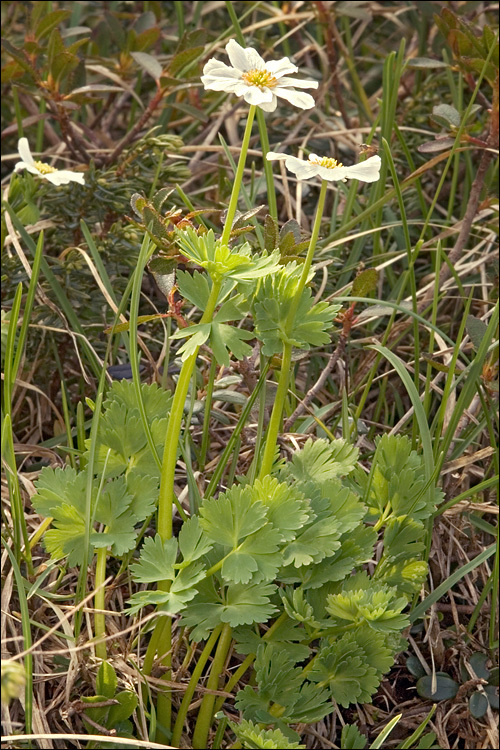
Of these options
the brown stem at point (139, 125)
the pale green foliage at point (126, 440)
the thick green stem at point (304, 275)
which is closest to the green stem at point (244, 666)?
the pale green foliage at point (126, 440)

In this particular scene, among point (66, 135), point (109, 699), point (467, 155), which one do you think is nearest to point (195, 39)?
point (66, 135)

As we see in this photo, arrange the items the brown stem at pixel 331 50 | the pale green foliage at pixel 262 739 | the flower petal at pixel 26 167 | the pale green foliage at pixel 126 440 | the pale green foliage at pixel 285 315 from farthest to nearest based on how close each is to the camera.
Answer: the brown stem at pixel 331 50 < the flower petal at pixel 26 167 < the pale green foliage at pixel 126 440 < the pale green foliage at pixel 285 315 < the pale green foliage at pixel 262 739

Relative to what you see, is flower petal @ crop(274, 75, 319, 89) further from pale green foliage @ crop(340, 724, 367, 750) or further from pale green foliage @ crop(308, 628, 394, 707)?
pale green foliage @ crop(340, 724, 367, 750)

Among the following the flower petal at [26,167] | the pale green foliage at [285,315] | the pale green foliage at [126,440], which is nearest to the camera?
the pale green foliage at [285,315]

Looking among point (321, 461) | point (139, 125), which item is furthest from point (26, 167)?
point (321, 461)

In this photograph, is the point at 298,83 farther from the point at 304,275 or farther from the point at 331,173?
the point at 304,275

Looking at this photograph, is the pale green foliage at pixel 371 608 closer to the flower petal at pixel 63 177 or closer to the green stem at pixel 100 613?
the green stem at pixel 100 613

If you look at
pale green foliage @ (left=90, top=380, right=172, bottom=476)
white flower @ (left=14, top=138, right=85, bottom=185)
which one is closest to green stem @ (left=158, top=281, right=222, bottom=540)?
pale green foliage @ (left=90, top=380, right=172, bottom=476)

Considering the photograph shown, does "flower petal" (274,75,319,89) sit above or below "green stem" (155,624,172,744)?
above

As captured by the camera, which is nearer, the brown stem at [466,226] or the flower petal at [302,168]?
the flower petal at [302,168]
